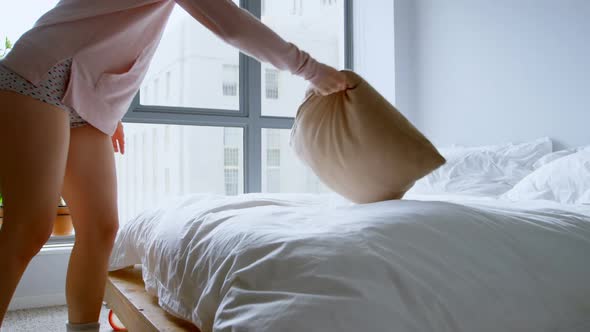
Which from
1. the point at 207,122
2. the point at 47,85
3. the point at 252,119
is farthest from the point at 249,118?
the point at 47,85

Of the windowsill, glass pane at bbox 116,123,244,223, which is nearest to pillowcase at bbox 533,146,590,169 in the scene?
glass pane at bbox 116,123,244,223

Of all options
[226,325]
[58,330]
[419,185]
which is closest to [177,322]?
[226,325]

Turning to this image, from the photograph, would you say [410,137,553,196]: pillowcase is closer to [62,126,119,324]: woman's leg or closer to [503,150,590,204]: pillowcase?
[503,150,590,204]: pillowcase

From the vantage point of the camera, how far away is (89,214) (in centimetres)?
123

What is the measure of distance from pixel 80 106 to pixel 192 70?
2.29 meters

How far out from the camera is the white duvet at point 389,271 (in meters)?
0.67

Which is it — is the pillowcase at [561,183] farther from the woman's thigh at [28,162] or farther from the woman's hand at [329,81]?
the woman's thigh at [28,162]

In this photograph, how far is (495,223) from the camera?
92cm

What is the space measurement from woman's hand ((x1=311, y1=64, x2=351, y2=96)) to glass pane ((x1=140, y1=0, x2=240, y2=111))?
2.25m

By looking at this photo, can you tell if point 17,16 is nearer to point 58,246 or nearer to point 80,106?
point 58,246

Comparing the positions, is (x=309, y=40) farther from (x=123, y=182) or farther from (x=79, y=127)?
(x=79, y=127)

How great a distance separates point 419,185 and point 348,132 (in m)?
1.27

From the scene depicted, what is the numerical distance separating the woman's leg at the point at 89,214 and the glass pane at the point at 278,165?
2210mm

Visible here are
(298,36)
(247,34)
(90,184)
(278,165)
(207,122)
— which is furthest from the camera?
(298,36)
